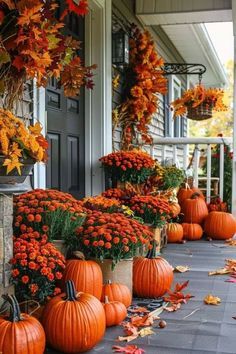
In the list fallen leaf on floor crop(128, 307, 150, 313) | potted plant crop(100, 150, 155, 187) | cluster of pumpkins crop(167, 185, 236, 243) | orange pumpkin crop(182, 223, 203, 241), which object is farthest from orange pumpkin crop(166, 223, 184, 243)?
fallen leaf on floor crop(128, 307, 150, 313)

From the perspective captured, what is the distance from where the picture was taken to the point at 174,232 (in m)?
5.00

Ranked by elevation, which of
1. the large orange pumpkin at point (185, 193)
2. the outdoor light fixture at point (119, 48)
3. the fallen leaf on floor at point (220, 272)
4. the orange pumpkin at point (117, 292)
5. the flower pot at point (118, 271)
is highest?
the outdoor light fixture at point (119, 48)

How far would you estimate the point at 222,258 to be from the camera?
14.0ft

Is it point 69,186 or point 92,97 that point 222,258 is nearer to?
point 69,186

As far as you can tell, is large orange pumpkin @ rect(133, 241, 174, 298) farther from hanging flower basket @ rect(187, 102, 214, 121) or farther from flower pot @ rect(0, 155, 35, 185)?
hanging flower basket @ rect(187, 102, 214, 121)

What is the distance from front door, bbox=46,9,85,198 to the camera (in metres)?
3.88

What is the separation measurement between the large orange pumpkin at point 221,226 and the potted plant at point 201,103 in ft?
5.14

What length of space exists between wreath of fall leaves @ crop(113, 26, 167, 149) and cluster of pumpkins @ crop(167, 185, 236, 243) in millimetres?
951

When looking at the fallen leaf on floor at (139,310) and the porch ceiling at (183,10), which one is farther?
the porch ceiling at (183,10)

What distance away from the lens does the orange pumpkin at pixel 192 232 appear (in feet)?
17.0

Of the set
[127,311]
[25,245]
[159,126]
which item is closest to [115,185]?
[127,311]

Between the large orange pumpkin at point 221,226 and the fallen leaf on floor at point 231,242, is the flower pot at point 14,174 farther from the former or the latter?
the large orange pumpkin at point 221,226

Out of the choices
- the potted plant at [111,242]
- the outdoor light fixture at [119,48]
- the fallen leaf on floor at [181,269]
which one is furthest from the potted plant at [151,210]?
the outdoor light fixture at [119,48]

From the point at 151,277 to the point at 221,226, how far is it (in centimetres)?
231
